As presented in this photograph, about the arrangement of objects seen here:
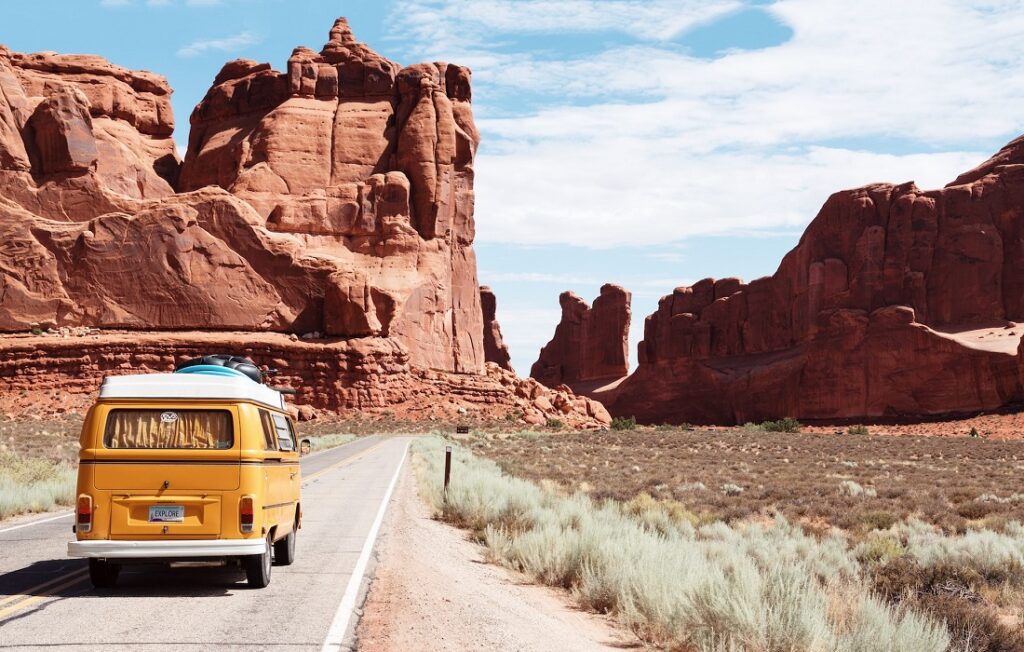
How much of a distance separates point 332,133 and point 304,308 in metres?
A: 21.3

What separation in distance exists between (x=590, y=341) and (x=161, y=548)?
431ft

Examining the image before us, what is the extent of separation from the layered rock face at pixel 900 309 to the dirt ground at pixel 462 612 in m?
85.6

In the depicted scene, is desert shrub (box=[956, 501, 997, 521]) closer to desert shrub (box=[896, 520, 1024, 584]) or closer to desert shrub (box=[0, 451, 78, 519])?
desert shrub (box=[896, 520, 1024, 584])

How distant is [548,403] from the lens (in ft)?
282

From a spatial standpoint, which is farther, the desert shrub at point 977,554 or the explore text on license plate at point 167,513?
the desert shrub at point 977,554

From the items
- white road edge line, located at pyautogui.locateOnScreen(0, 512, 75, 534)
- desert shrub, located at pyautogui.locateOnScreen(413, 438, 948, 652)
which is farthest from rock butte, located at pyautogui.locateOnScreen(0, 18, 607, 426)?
desert shrub, located at pyautogui.locateOnScreen(413, 438, 948, 652)

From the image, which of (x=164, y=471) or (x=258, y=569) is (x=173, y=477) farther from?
(x=258, y=569)

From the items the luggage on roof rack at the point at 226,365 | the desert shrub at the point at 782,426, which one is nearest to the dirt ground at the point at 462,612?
the luggage on roof rack at the point at 226,365

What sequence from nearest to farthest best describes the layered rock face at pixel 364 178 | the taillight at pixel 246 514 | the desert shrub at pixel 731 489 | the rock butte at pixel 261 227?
the taillight at pixel 246 514 < the desert shrub at pixel 731 489 < the rock butte at pixel 261 227 < the layered rock face at pixel 364 178

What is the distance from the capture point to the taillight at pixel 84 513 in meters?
9.38

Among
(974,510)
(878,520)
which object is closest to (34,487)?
(878,520)

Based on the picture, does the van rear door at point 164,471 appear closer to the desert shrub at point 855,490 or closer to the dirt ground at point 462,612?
the dirt ground at point 462,612

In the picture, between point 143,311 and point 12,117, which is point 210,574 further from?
point 12,117

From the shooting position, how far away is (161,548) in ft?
30.8
